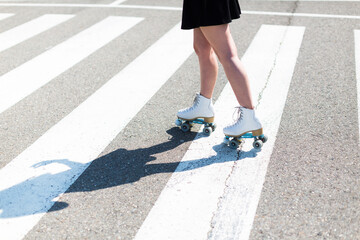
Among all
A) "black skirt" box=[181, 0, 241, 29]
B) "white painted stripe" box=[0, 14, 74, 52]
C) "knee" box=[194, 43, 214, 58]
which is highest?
"black skirt" box=[181, 0, 241, 29]

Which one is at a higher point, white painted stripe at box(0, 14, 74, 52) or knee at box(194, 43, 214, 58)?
knee at box(194, 43, 214, 58)

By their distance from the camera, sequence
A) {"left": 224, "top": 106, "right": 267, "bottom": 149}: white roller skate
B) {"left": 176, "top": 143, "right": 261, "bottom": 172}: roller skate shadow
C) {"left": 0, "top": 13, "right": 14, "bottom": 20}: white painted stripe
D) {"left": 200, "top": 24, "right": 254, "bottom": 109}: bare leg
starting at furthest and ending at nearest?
{"left": 0, "top": 13, "right": 14, "bottom": 20}: white painted stripe
{"left": 224, "top": 106, "right": 267, "bottom": 149}: white roller skate
{"left": 176, "top": 143, "right": 261, "bottom": 172}: roller skate shadow
{"left": 200, "top": 24, "right": 254, "bottom": 109}: bare leg

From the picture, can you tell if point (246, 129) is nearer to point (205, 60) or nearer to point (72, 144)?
point (205, 60)

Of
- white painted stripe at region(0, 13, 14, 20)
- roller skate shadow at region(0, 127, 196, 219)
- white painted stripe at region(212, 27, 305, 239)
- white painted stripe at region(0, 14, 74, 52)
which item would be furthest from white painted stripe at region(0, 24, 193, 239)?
white painted stripe at region(0, 13, 14, 20)

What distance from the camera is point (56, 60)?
224 inches

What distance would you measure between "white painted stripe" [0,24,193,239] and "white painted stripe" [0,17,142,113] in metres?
0.77

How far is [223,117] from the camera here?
4125 millimetres

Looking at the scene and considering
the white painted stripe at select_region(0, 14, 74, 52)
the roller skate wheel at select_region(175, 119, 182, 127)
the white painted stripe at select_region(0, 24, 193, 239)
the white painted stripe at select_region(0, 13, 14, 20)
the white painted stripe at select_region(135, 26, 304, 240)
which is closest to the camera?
the white painted stripe at select_region(135, 26, 304, 240)

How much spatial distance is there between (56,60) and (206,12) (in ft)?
10.4

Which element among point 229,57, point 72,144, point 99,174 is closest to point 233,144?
point 229,57

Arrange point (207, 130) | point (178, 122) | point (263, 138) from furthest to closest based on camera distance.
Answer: point (178, 122), point (207, 130), point (263, 138)

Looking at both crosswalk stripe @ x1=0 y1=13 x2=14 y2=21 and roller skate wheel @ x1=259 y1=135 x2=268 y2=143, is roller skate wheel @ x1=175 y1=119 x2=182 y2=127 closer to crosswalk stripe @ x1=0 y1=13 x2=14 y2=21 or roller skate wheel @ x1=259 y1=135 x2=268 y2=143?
roller skate wheel @ x1=259 y1=135 x2=268 y2=143

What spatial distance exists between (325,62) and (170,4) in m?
3.75

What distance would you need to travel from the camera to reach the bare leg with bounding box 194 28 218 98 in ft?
11.6
